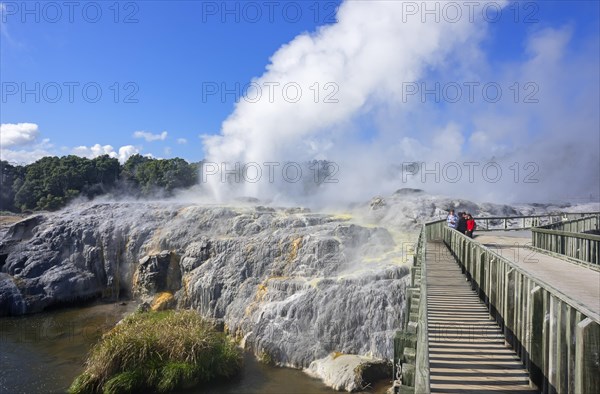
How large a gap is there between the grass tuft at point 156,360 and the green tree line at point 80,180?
49104 mm

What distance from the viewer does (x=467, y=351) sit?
216 inches

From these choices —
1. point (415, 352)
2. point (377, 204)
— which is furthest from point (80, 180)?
point (415, 352)

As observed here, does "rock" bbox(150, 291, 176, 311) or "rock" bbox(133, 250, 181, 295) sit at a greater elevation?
"rock" bbox(133, 250, 181, 295)

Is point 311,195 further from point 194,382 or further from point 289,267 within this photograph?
point 194,382

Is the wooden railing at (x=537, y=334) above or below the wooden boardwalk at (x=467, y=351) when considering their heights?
above

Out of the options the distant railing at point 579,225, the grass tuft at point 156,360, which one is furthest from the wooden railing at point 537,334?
→ the distant railing at point 579,225

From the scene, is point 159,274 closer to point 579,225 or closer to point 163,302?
point 163,302

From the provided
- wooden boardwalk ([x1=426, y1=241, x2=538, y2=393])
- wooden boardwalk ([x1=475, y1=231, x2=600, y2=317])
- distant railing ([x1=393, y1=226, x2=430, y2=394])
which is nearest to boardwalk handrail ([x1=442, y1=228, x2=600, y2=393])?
wooden boardwalk ([x1=426, y1=241, x2=538, y2=393])

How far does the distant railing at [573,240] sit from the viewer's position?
12.3 meters

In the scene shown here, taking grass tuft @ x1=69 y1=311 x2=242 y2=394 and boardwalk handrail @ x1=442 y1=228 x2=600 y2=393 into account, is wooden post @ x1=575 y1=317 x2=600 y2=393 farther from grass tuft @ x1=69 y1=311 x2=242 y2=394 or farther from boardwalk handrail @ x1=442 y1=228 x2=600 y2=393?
grass tuft @ x1=69 y1=311 x2=242 y2=394

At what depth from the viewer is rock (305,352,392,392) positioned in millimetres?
15391

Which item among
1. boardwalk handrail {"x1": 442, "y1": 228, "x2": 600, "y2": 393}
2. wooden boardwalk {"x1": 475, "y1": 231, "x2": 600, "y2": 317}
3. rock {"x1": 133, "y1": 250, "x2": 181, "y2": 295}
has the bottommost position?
rock {"x1": 133, "y1": 250, "x2": 181, "y2": 295}

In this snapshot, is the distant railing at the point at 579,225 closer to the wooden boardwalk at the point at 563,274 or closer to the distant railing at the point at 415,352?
the wooden boardwalk at the point at 563,274

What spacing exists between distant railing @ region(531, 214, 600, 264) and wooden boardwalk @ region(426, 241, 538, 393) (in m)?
4.95
